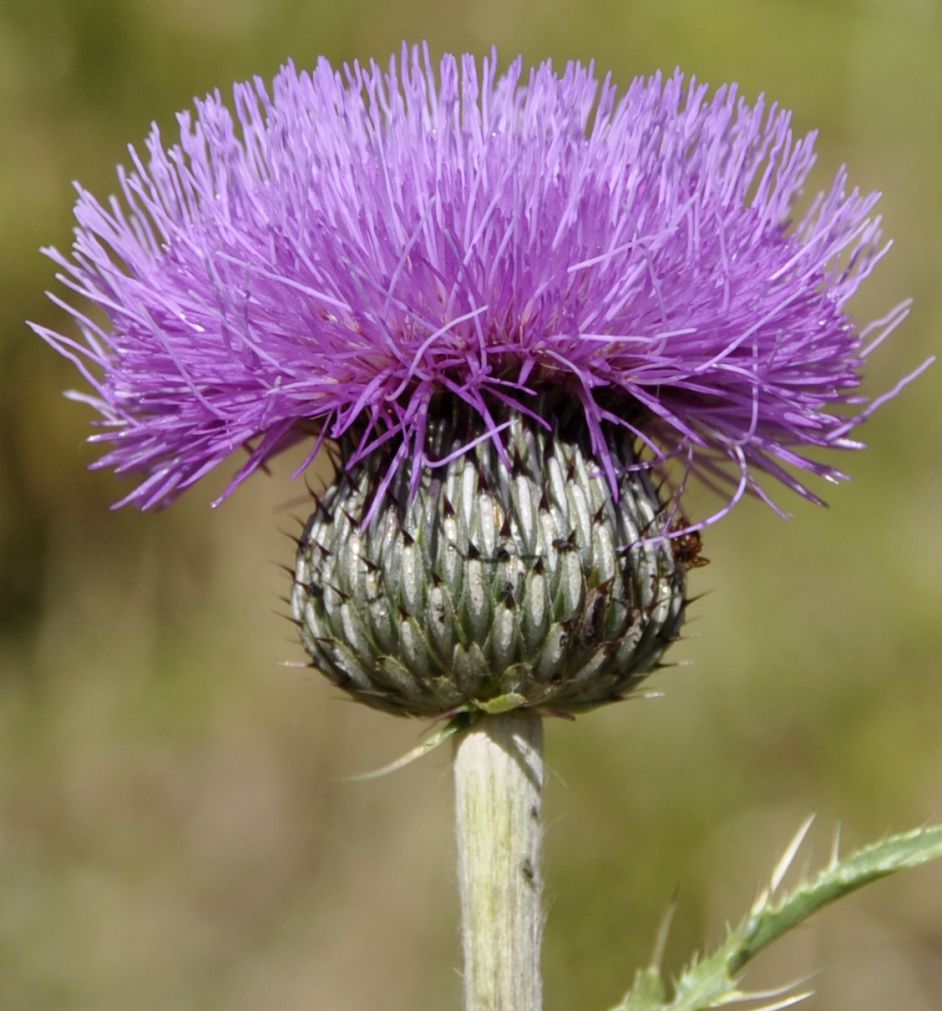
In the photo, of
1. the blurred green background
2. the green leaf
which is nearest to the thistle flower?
the green leaf

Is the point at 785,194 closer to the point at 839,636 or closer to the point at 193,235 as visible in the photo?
the point at 193,235

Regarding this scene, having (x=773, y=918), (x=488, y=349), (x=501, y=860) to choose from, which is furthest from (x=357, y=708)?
(x=773, y=918)

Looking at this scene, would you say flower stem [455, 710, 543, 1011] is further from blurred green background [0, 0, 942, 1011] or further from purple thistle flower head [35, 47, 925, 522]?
blurred green background [0, 0, 942, 1011]

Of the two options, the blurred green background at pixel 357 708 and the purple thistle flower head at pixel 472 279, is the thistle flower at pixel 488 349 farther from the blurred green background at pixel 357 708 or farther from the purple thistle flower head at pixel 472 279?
the blurred green background at pixel 357 708

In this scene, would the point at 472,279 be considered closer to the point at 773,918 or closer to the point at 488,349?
the point at 488,349

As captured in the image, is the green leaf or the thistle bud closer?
the green leaf
